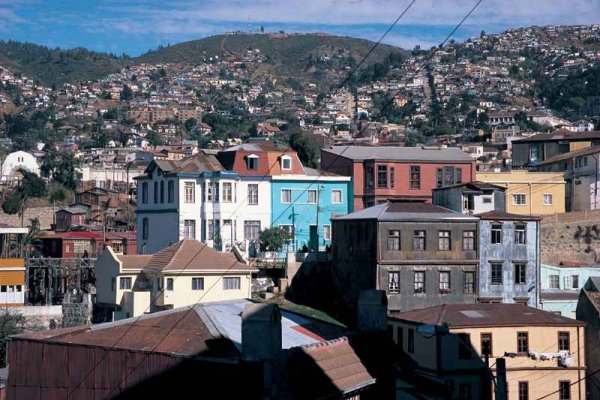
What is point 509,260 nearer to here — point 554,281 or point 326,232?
point 554,281

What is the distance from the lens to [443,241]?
3719cm

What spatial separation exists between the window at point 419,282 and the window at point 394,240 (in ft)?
3.33

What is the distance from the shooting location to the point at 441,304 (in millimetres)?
36500

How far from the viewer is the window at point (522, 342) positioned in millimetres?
33781

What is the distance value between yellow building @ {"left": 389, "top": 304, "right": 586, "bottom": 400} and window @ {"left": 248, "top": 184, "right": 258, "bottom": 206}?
35.4ft

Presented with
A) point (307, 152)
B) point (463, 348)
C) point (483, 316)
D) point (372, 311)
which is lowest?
point (463, 348)

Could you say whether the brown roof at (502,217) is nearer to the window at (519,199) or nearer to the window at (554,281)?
the window at (554,281)

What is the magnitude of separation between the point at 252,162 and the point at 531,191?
1124cm

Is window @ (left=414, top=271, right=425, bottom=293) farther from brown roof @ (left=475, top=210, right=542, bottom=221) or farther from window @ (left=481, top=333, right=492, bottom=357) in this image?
window @ (left=481, top=333, right=492, bottom=357)

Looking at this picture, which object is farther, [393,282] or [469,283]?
[469,283]

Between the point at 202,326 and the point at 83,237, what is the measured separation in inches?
1569

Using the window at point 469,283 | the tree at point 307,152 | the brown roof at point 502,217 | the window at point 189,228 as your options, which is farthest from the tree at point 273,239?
the tree at point 307,152

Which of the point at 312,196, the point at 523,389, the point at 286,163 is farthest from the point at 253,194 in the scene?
the point at 523,389

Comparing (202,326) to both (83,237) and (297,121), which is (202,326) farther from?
(297,121)
